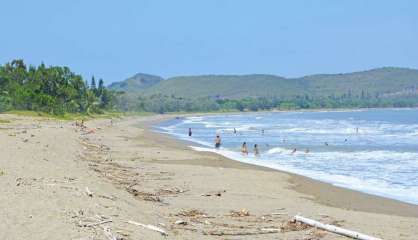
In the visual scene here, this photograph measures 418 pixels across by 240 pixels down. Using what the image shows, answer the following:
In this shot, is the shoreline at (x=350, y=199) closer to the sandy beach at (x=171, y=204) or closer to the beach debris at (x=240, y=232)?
the sandy beach at (x=171, y=204)

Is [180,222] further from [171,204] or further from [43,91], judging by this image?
[43,91]

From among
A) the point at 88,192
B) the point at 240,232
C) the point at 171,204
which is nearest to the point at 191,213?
the point at 171,204

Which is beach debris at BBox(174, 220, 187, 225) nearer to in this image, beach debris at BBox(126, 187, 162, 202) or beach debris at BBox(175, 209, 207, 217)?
beach debris at BBox(175, 209, 207, 217)

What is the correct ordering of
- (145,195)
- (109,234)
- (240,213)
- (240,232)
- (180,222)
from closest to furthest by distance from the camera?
(109,234) → (240,232) → (180,222) → (240,213) → (145,195)

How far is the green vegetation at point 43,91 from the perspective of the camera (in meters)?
81.6

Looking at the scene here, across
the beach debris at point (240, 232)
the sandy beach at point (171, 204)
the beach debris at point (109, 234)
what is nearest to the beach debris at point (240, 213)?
the sandy beach at point (171, 204)

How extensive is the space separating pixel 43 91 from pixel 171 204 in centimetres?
7638

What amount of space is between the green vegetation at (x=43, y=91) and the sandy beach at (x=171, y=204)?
2284 inches

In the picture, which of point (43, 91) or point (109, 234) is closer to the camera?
point (109, 234)

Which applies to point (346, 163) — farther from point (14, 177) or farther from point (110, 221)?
point (110, 221)

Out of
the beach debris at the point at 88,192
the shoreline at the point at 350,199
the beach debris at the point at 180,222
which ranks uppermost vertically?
the beach debris at the point at 88,192

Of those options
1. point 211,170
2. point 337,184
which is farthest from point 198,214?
point 211,170

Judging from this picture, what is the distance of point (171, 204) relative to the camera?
1602 centimetres

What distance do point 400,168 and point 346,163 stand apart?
3547 millimetres
